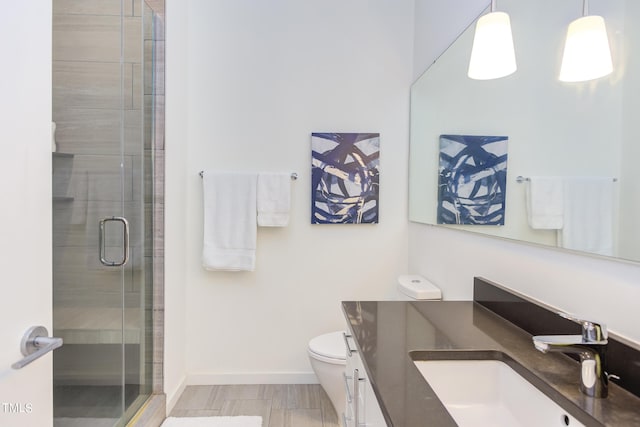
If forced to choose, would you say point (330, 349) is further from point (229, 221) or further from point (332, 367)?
point (229, 221)

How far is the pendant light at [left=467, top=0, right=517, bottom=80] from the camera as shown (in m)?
1.27

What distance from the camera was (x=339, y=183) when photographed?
236 centimetres

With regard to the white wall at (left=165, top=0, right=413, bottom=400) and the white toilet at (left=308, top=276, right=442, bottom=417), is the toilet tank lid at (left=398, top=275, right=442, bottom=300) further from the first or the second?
→ the white wall at (left=165, top=0, right=413, bottom=400)

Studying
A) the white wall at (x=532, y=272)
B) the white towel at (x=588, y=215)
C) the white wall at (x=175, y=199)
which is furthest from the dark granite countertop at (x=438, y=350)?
the white wall at (x=175, y=199)

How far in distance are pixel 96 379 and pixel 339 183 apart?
1.66 meters

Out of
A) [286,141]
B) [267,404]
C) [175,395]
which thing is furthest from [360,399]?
[286,141]

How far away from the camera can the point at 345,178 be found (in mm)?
2367

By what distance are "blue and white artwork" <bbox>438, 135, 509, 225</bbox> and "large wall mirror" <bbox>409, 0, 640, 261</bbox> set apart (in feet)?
0.11

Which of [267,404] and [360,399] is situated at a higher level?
[360,399]

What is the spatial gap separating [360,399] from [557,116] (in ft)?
3.38

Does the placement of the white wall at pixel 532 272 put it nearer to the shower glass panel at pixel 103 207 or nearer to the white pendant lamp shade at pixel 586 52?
the white pendant lamp shade at pixel 586 52

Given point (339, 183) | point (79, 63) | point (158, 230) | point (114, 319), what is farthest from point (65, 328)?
point (339, 183)

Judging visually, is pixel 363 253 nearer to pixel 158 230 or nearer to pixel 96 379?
pixel 158 230
